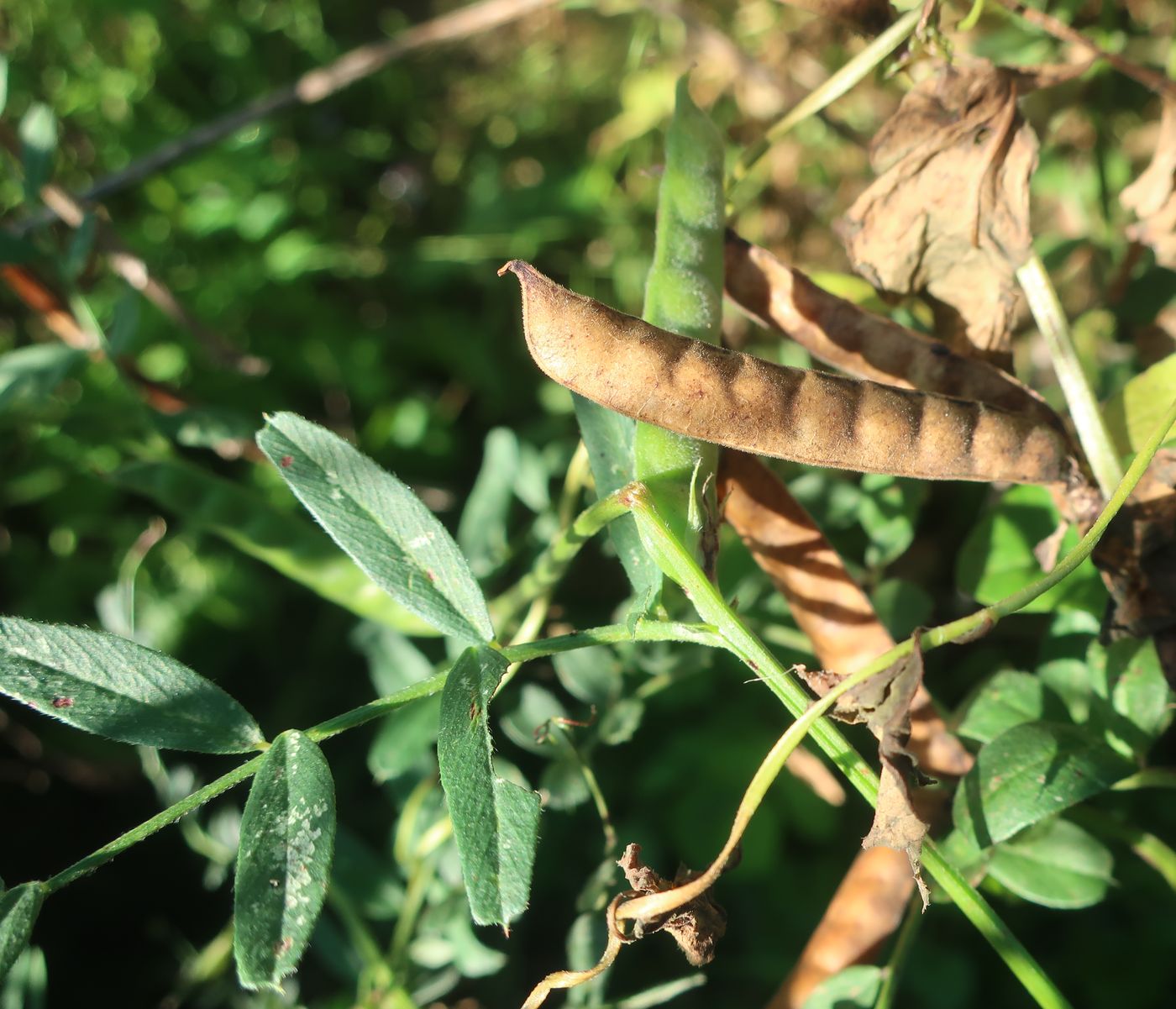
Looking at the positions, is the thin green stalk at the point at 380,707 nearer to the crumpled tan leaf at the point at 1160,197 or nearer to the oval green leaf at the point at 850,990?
the oval green leaf at the point at 850,990

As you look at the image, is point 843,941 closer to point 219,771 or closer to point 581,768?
point 581,768

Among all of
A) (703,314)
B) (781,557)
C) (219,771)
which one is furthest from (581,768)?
(219,771)

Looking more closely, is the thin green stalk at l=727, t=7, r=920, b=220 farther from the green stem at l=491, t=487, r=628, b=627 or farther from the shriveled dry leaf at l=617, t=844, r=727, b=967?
the shriveled dry leaf at l=617, t=844, r=727, b=967

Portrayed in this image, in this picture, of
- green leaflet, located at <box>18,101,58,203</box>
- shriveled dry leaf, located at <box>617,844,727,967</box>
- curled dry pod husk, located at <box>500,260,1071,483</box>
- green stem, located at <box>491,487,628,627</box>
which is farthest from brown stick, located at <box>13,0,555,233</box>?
shriveled dry leaf, located at <box>617,844,727,967</box>


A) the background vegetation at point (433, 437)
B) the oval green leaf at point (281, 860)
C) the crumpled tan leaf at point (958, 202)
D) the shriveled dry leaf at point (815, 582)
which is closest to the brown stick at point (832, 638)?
the shriveled dry leaf at point (815, 582)

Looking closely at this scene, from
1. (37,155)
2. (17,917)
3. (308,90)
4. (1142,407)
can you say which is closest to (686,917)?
(17,917)
